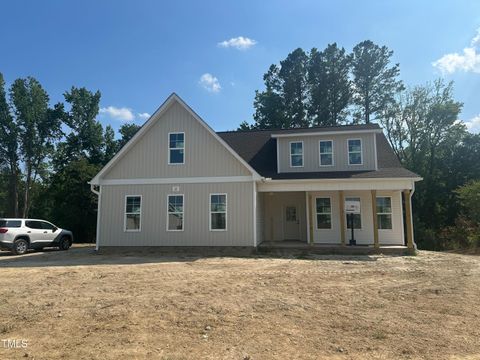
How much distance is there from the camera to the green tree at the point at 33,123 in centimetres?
3947

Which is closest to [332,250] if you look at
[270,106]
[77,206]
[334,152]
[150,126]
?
[334,152]

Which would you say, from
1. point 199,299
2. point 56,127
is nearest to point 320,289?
point 199,299

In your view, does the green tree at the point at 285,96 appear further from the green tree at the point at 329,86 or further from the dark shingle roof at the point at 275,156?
the dark shingle roof at the point at 275,156

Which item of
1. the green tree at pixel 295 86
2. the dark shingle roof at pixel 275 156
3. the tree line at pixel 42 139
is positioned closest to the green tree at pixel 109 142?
the tree line at pixel 42 139

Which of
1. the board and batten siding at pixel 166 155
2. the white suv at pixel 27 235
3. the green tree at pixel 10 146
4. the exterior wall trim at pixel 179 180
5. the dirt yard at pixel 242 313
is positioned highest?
the green tree at pixel 10 146

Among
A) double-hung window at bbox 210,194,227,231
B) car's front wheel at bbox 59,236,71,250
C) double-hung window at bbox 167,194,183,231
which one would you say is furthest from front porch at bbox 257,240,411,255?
car's front wheel at bbox 59,236,71,250

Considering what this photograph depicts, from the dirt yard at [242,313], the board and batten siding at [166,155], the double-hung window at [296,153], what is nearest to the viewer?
the dirt yard at [242,313]

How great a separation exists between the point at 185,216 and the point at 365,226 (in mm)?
8300

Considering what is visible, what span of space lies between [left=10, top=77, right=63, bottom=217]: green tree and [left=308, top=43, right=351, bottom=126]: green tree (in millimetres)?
28736

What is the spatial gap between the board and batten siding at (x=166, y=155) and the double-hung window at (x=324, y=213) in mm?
4366

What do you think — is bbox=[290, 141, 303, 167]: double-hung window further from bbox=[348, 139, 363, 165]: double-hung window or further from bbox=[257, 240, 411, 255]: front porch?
bbox=[257, 240, 411, 255]: front porch

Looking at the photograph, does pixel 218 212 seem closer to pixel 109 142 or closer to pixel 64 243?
pixel 64 243

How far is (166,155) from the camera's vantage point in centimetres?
1681

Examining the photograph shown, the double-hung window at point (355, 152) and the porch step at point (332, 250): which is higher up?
the double-hung window at point (355, 152)
